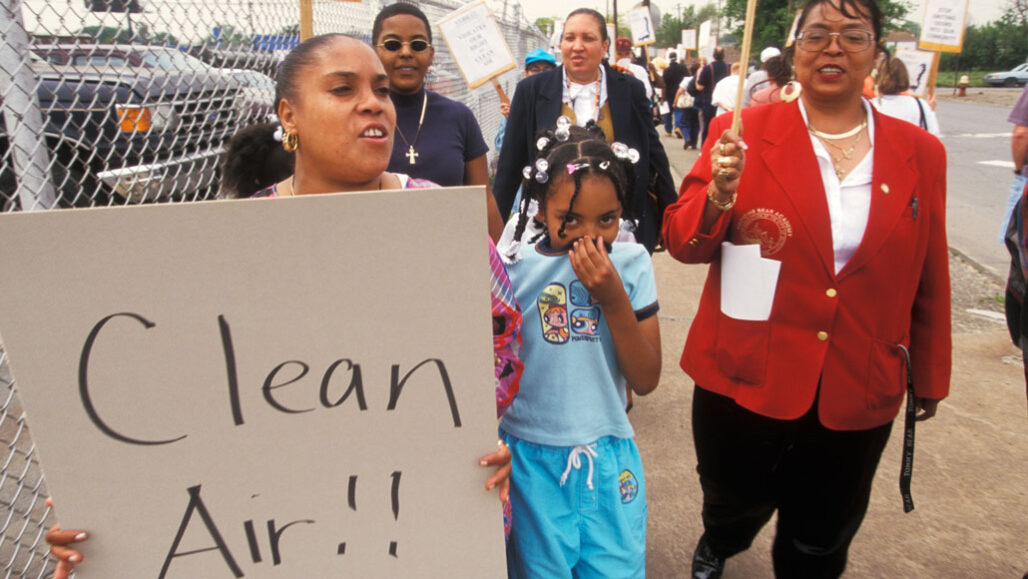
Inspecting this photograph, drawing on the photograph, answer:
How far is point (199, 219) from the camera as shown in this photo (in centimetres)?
99

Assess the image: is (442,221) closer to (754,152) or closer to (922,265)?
(754,152)

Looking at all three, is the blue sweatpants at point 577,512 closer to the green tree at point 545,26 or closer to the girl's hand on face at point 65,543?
the girl's hand on face at point 65,543

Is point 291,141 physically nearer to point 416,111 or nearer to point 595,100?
point 416,111

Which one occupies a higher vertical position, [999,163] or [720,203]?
[720,203]

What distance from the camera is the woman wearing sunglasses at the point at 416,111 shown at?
104 inches

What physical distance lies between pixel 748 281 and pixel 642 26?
11234 millimetres

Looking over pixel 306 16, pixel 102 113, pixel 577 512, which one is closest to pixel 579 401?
pixel 577 512

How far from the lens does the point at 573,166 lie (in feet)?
5.40

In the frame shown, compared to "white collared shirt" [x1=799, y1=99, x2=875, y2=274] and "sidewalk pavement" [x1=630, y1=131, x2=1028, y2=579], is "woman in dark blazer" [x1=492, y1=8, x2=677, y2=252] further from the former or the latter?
"white collared shirt" [x1=799, y1=99, x2=875, y2=274]

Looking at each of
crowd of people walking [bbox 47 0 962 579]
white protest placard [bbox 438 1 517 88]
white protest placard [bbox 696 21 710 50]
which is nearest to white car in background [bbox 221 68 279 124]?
white protest placard [bbox 438 1 517 88]

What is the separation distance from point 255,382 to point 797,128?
57.6 inches

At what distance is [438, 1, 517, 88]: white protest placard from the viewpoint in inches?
159

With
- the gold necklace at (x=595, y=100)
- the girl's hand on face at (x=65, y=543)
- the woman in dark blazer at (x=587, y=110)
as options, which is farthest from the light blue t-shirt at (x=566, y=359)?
the gold necklace at (x=595, y=100)

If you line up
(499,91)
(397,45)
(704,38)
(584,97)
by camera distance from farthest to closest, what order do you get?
(704,38) → (499,91) → (584,97) → (397,45)
